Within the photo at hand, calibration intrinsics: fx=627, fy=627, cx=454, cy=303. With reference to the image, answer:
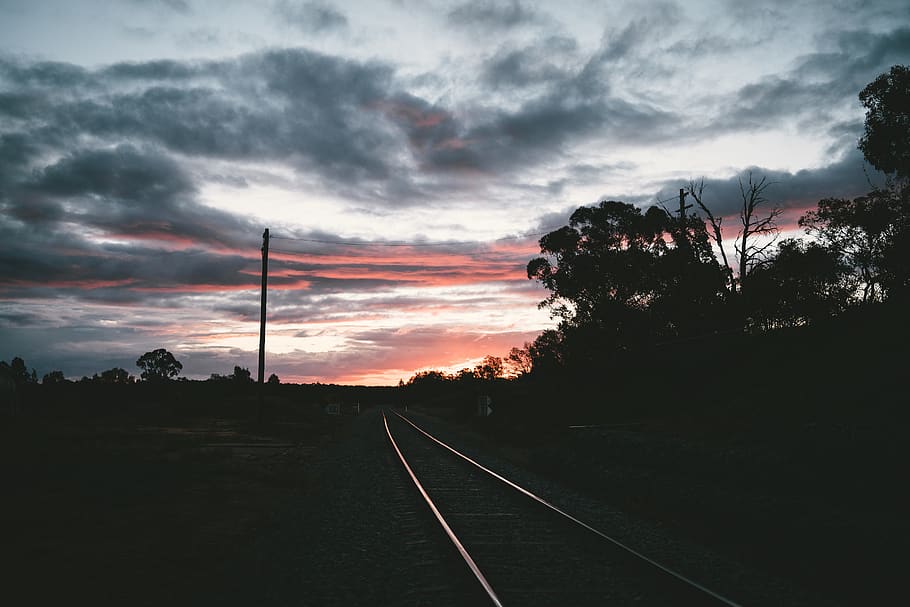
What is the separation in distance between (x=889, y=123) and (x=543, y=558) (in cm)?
3578

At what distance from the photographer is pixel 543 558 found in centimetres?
815

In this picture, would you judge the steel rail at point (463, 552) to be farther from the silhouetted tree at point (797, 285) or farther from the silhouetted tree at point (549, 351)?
the silhouetted tree at point (549, 351)

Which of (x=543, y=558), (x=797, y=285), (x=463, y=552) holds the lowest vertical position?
(x=543, y=558)

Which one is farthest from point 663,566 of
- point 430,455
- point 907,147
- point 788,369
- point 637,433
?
point 907,147

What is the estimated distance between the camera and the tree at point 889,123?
32.4 m

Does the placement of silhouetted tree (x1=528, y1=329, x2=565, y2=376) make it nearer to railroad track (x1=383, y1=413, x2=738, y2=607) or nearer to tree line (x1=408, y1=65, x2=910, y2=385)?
tree line (x1=408, y1=65, x2=910, y2=385)

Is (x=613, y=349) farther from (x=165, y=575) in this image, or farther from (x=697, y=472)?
(x=165, y=575)

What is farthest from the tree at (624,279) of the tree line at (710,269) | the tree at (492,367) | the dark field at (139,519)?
the tree at (492,367)

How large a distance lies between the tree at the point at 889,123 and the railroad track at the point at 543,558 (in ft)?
106

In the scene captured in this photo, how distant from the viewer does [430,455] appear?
22688 millimetres

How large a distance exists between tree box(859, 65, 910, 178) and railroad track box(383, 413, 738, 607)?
32162 millimetres

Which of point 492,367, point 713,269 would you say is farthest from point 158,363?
point 713,269

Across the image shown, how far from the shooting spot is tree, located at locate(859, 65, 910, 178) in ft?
106

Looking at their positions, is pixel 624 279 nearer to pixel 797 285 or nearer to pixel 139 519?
pixel 797 285
